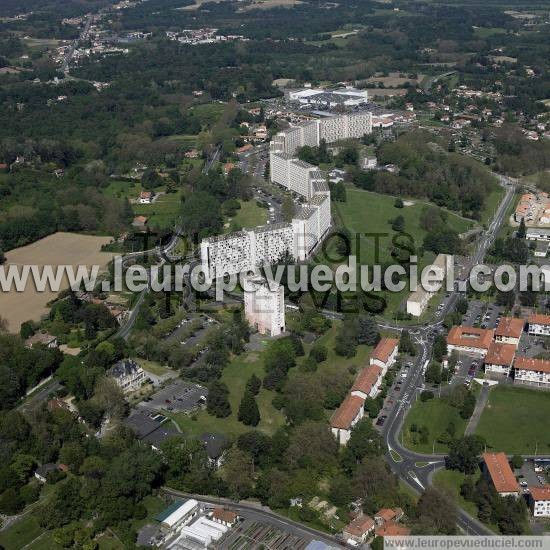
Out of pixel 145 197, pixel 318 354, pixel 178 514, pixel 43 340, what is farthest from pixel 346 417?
pixel 145 197

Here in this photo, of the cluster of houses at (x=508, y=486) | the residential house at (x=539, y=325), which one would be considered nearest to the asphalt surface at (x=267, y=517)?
the cluster of houses at (x=508, y=486)

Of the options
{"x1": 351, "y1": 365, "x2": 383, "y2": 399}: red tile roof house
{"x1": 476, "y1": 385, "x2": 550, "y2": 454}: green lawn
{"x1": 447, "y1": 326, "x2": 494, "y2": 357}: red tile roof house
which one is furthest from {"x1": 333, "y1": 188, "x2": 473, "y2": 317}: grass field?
{"x1": 476, "y1": 385, "x2": 550, "y2": 454}: green lawn

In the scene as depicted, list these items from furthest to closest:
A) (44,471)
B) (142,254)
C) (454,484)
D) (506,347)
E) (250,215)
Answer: (250,215) < (142,254) < (506,347) < (44,471) < (454,484)

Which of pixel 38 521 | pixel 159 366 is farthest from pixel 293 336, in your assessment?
pixel 38 521

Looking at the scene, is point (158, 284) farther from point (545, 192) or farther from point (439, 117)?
point (439, 117)

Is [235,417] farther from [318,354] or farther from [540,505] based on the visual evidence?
[540,505]

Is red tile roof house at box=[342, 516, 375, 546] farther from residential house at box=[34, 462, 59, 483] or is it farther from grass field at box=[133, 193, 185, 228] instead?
grass field at box=[133, 193, 185, 228]
